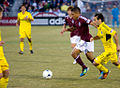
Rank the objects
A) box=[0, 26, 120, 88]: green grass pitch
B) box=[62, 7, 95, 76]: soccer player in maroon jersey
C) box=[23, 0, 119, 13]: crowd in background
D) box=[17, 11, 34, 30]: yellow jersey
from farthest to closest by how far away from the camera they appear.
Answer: box=[23, 0, 119, 13]: crowd in background, box=[17, 11, 34, 30]: yellow jersey, box=[62, 7, 95, 76]: soccer player in maroon jersey, box=[0, 26, 120, 88]: green grass pitch

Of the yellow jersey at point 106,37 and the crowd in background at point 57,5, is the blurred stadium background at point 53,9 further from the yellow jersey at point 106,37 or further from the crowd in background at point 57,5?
the yellow jersey at point 106,37

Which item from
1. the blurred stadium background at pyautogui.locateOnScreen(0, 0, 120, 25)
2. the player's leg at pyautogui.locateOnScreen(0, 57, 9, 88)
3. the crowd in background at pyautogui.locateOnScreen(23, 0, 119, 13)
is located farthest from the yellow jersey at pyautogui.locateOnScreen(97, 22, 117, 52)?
the blurred stadium background at pyautogui.locateOnScreen(0, 0, 120, 25)

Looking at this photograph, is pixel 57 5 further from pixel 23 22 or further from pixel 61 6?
pixel 23 22

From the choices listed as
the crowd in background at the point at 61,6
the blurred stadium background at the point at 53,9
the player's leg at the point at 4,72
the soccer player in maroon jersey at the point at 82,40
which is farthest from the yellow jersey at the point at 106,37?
the blurred stadium background at the point at 53,9

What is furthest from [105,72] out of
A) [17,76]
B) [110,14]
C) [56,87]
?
[110,14]

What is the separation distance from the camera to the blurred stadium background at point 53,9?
33.2 meters

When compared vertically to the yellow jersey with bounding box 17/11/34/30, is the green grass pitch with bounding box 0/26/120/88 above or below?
below

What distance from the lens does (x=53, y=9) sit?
35375 millimetres

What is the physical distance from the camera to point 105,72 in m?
8.24

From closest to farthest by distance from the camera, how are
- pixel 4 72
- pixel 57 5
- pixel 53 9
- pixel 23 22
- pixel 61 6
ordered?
pixel 4 72 → pixel 23 22 → pixel 53 9 → pixel 61 6 → pixel 57 5

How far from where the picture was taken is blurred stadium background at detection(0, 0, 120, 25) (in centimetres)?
3319

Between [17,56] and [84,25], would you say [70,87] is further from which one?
[17,56]

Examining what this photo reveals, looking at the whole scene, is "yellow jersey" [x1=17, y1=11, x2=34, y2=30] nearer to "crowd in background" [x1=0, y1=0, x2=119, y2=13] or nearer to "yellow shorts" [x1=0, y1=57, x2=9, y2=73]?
"yellow shorts" [x1=0, y1=57, x2=9, y2=73]

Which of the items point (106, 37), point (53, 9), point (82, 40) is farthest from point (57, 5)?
point (106, 37)
